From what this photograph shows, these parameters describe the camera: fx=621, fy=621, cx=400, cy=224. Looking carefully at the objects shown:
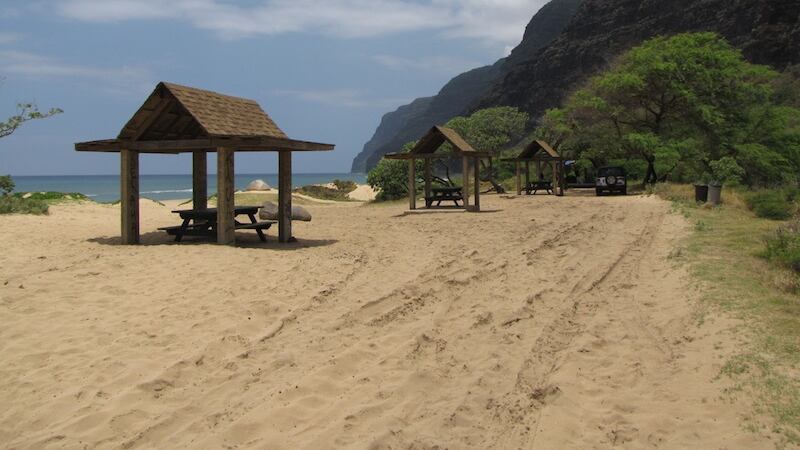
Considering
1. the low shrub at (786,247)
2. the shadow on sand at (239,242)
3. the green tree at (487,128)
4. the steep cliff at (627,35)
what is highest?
the steep cliff at (627,35)

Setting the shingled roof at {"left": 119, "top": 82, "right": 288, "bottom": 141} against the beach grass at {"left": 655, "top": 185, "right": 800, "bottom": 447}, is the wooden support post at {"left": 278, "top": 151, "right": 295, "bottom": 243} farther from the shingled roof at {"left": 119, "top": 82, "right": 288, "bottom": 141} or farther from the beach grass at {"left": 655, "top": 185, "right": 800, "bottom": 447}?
the beach grass at {"left": 655, "top": 185, "right": 800, "bottom": 447}

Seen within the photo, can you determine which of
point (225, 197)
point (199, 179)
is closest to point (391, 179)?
point (199, 179)

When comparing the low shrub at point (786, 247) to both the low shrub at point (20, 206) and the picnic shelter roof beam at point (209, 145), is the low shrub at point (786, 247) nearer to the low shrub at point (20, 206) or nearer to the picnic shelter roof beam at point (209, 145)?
the picnic shelter roof beam at point (209, 145)

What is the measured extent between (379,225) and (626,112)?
70.5 feet

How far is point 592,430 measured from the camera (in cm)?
384

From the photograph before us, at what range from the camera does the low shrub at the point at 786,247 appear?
7.90m

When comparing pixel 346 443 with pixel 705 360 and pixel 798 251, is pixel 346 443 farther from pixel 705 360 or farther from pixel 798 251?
pixel 798 251

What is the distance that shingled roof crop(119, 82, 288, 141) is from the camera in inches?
423

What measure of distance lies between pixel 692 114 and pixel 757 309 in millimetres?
27453

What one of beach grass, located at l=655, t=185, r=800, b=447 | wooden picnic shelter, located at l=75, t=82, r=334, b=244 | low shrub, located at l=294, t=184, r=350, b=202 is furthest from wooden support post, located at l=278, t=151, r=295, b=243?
low shrub, located at l=294, t=184, r=350, b=202

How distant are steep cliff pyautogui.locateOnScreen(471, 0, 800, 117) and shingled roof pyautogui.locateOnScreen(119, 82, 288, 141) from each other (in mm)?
45122

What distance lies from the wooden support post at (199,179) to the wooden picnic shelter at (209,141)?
3.32 feet

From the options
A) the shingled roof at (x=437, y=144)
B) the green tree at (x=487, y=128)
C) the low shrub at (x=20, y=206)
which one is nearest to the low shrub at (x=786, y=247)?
the shingled roof at (x=437, y=144)

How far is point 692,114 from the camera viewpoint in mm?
30531
